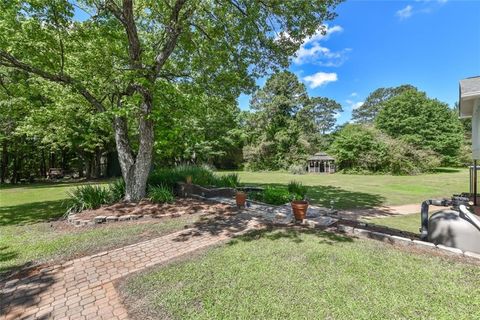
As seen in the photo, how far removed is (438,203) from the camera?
481 centimetres

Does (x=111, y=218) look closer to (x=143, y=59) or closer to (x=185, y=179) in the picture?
(x=185, y=179)

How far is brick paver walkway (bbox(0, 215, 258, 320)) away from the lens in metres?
2.77

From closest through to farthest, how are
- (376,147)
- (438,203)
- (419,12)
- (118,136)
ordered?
(438,203) → (118,136) → (419,12) → (376,147)

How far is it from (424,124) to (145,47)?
3403cm

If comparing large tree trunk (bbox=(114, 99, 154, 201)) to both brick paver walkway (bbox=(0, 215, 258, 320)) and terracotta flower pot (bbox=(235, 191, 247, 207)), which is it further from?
brick paver walkway (bbox=(0, 215, 258, 320))

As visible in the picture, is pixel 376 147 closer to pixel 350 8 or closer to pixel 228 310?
pixel 350 8

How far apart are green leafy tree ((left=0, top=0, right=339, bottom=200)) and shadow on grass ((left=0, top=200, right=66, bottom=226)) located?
249 centimetres

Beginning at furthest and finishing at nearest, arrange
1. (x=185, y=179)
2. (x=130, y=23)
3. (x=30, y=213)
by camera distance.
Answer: (x=185, y=179)
(x=30, y=213)
(x=130, y=23)

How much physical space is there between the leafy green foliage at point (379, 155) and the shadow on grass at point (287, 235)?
23.2 meters

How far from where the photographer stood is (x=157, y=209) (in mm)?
7215

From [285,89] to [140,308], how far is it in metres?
30.7

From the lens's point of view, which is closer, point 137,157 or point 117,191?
point 137,157

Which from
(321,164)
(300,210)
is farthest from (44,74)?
(321,164)

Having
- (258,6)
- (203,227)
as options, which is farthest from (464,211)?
(258,6)
